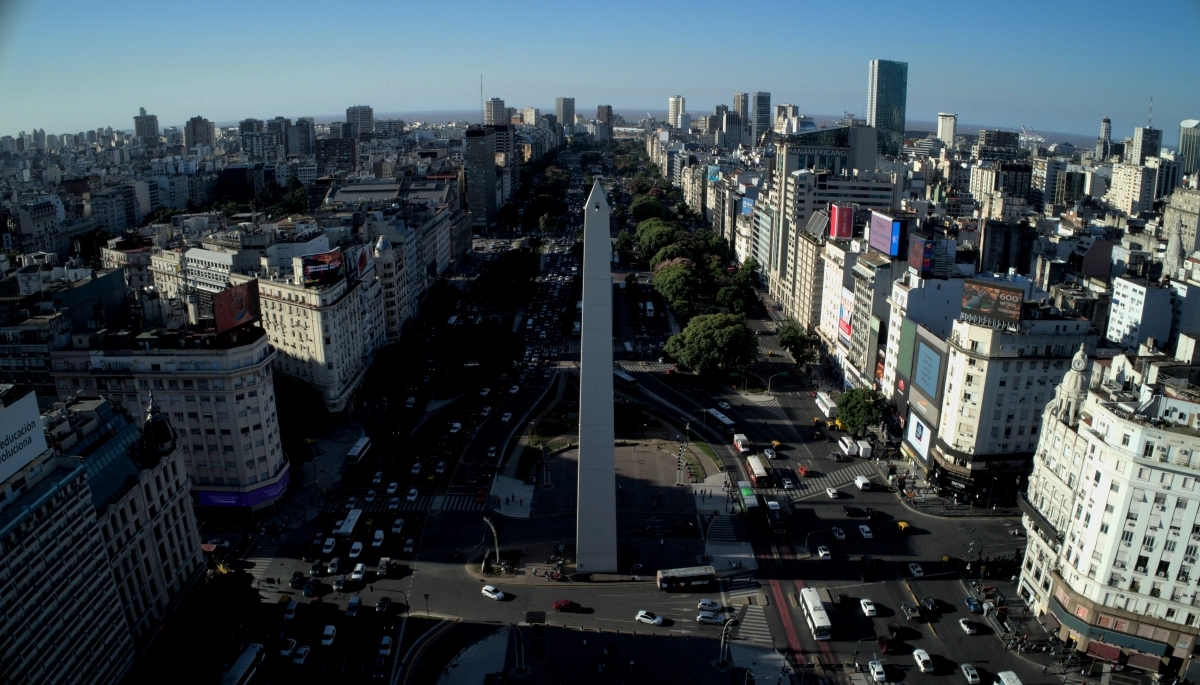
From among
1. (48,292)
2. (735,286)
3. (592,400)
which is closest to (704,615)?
(592,400)

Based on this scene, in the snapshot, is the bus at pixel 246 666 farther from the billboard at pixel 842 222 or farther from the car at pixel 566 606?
the billboard at pixel 842 222

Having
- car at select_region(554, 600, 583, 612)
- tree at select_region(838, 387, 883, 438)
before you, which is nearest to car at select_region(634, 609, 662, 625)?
car at select_region(554, 600, 583, 612)

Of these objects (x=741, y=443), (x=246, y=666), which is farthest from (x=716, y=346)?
(x=246, y=666)

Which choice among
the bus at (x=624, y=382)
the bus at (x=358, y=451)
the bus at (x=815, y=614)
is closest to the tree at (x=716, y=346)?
the bus at (x=624, y=382)

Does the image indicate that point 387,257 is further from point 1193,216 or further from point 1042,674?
point 1193,216

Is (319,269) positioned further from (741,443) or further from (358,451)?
(741,443)

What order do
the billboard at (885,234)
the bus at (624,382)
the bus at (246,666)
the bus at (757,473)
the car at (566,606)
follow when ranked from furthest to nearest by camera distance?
the bus at (624,382) → the billboard at (885,234) → the bus at (757,473) → the car at (566,606) → the bus at (246,666)

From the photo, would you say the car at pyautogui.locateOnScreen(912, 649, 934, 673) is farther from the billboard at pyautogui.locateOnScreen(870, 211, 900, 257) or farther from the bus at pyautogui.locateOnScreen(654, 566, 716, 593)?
the billboard at pyautogui.locateOnScreen(870, 211, 900, 257)
